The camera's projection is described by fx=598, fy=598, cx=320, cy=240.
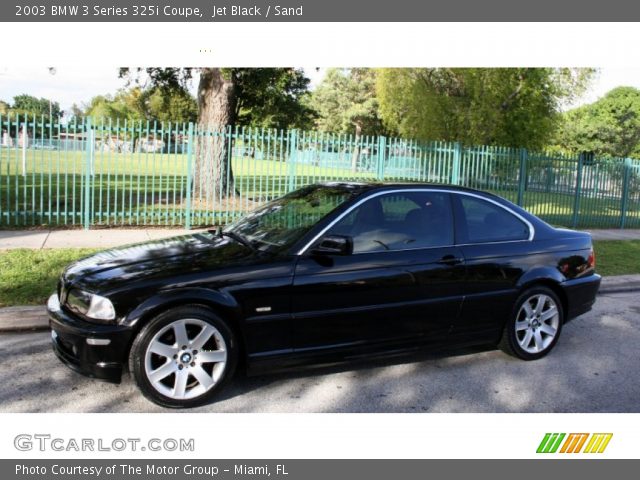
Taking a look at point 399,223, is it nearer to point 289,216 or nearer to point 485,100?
point 289,216

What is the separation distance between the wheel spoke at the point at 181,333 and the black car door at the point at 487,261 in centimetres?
226

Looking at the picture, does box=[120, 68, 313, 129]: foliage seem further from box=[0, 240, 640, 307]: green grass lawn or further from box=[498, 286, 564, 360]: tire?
box=[498, 286, 564, 360]: tire

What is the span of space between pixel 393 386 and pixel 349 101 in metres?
61.8

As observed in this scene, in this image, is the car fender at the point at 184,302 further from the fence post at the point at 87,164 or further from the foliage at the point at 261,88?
the foliage at the point at 261,88

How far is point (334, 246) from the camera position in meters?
4.45

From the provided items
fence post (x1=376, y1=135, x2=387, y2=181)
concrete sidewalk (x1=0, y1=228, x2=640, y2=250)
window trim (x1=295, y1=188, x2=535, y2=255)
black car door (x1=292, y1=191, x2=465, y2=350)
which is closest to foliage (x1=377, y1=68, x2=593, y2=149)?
fence post (x1=376, y1=135, x2=387, y2=181)

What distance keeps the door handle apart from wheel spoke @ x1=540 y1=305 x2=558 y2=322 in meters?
1.11

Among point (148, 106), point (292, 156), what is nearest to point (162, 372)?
point (292, 156)

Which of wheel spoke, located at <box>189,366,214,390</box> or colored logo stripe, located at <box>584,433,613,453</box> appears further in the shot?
wheel spoke, located at <box>189,366,214,390</box>

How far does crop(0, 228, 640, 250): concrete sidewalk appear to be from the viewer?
938cm

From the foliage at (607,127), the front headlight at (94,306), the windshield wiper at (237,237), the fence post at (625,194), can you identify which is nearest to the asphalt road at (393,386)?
the front headlight at (94,306)

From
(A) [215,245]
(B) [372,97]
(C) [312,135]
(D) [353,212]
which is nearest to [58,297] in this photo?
(A) [215,245]

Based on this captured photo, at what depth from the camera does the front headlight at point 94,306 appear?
157 inches

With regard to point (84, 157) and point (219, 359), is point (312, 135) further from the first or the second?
point (219, 359)
